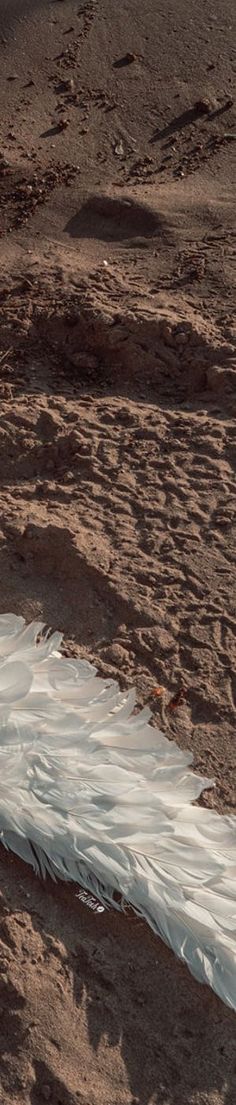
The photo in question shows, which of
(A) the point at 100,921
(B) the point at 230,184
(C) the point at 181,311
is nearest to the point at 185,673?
(A) the point at 100,921

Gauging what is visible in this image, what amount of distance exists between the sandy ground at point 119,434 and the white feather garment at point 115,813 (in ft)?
0.35

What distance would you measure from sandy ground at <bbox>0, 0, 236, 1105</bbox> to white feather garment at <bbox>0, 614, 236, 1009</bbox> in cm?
11

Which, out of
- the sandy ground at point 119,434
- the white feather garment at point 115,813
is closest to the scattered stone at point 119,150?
the sandy ground at point 119,434

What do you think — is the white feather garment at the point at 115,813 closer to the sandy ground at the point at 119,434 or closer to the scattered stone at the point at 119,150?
the sandy ground at the point at 119,434

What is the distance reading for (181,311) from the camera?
4.98 m

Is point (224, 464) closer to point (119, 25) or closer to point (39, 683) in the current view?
point (39, 683)

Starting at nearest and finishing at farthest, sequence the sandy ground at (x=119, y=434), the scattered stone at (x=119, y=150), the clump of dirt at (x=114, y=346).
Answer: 1. the sandy ground at (x=119, y=434)
2. the clump of dirt at (x=114, y=346)
3. the scattered stone at (x=119, y=150)

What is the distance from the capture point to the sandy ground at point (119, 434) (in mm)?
3105

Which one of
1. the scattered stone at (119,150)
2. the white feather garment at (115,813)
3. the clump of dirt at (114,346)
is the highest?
the scattered stone at (119,150)

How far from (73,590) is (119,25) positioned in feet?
12.4


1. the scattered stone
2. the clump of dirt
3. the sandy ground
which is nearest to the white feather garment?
the sandy ground

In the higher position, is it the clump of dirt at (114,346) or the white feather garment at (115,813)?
the clump of dirt at (114,346)

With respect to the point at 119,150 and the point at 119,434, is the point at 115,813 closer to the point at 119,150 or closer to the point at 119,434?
the point at 119,434

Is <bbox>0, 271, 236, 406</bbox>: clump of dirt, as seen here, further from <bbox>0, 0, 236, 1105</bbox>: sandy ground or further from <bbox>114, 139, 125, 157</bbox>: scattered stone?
<bbox>114, 139, 125, 157</bbox>: scattered stone
